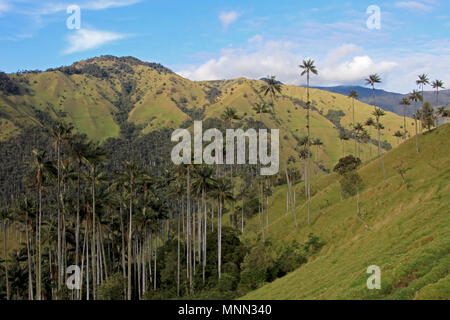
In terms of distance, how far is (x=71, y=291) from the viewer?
6494 centimetres

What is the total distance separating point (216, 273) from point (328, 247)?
25.7m

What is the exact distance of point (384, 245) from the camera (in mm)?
33875

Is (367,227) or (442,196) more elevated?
(442,196)

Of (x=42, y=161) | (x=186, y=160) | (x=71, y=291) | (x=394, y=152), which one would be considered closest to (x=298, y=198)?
(x=394, y=152)

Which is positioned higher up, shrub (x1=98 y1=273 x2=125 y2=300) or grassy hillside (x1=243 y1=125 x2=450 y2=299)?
grassy hillside (x1=243 y1=125 x2=450 y2=299)

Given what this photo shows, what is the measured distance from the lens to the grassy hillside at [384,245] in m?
21.6

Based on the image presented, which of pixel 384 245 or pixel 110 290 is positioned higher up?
pixel 384 245

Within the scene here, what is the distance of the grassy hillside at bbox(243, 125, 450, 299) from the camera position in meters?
21.6

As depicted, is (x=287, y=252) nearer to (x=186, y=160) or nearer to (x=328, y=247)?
Result: (x=328, y=247)

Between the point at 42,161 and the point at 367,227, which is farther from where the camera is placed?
the point at 42,161

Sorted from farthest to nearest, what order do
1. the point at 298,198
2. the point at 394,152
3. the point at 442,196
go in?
1. the point at 298,198
2. the point at 394,152
3. the point at 442,196

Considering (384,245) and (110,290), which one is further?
(110,290)

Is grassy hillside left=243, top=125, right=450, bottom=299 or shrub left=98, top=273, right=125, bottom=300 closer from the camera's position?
grassy hillside left=243, top=125, right=450, bottom=299
